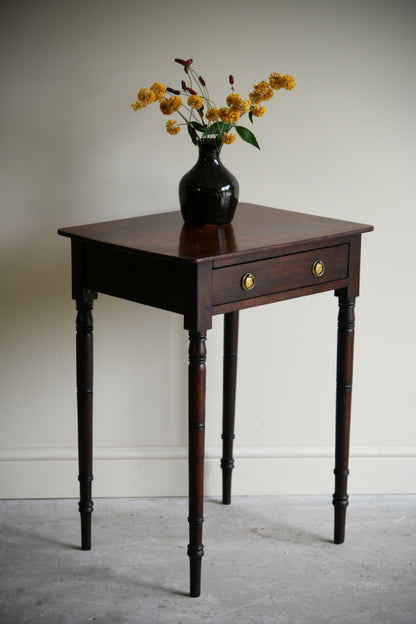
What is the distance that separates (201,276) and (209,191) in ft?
1.13

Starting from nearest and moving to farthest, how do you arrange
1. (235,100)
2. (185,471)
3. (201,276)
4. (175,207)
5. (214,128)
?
1. (201,276)
2. (235,100)
3. (214,128)
4. (175,207)
5. (185,471)

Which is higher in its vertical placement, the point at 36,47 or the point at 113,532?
the point at 36,47

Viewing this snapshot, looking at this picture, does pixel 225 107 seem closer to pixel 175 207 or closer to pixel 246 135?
pixel 246 135

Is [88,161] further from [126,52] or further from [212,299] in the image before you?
[212,299]

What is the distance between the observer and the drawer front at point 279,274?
6.68 feet

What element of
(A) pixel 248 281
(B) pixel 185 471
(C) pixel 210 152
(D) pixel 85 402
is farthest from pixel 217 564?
(C) pixel 210 152

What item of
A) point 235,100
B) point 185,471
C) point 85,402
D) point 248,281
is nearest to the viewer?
point 248,281

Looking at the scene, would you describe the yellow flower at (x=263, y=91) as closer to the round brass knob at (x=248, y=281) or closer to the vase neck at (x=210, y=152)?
the vase neck at (x=210, y=152)

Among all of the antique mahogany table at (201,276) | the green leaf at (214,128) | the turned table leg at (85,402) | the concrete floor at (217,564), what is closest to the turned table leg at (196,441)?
A: the antique mahogany table at (201,276)

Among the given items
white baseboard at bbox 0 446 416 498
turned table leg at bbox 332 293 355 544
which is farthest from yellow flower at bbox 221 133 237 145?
white baseboard at bbox 0 446 416 498

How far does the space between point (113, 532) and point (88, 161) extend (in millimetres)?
1138

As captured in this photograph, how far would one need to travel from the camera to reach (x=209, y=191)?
7.30ft

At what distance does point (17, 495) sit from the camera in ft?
9.11

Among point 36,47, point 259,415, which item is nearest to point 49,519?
point 259,415
